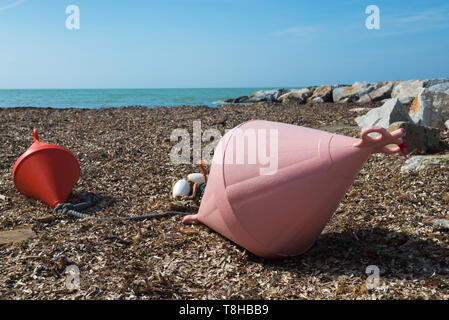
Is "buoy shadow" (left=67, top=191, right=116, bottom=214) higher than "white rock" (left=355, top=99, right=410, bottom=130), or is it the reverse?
"white rock" (left=355, top=99, right=410, bottom=130)

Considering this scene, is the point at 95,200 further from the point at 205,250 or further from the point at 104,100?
the point at 104,100

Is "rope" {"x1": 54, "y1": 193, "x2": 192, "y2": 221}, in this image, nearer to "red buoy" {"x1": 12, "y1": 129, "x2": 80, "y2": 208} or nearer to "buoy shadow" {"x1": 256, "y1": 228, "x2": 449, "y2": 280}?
"red buoy" {"x1": 12, "y1": 129, "x2": 80, "y2": 208}

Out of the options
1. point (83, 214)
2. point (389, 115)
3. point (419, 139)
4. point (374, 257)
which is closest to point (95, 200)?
point (83, 214)

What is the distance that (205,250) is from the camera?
3777 millimetres

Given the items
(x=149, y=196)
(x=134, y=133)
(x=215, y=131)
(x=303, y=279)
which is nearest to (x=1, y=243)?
(x=149, y=196)

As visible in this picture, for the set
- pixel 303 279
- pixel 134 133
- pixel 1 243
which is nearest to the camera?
pixel 303 279

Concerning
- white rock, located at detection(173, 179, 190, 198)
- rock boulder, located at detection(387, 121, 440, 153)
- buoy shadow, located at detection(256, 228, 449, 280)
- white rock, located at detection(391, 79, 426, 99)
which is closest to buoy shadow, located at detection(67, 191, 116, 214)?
white rock, located at detection(173, 179, 190, 198)

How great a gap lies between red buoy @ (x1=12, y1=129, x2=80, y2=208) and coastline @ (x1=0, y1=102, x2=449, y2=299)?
0.19 metres

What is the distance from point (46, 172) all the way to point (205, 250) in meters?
2.50

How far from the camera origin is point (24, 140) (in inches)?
358

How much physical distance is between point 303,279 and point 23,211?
3526mm

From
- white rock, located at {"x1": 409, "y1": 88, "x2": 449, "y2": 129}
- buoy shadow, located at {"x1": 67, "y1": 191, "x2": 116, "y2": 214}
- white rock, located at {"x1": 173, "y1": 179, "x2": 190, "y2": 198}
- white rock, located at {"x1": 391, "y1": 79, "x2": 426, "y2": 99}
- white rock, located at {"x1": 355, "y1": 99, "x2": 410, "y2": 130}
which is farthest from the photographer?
white rock, located at {"x1": 391, "y1": 79, "x2": 426, "y2": 99}

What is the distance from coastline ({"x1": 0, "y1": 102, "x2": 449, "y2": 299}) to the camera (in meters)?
3.04
